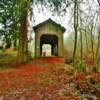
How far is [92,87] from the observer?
9672 mm

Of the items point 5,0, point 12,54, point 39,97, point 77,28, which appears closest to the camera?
point 39,97

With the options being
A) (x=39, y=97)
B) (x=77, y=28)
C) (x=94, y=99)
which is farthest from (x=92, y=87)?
(x=77, y=28)

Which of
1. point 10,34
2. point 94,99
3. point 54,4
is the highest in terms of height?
point 54,4

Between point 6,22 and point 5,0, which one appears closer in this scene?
point 5,0

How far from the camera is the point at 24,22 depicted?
862 inches

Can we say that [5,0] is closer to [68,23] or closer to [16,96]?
[68,23]

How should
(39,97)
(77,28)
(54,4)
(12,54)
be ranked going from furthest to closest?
(12,54) < (54,4) < (77,28) < (39,97)

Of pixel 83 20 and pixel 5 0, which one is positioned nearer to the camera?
pixel 83 20

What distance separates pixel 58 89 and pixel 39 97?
1.38 meters

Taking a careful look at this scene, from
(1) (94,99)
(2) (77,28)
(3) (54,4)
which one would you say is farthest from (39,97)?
(3) (54,4)

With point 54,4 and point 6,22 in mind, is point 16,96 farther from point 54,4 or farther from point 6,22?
point 6,22

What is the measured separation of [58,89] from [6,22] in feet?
59.8

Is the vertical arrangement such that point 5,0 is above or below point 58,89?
above

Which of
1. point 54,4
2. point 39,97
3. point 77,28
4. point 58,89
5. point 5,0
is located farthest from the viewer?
point 5,0
